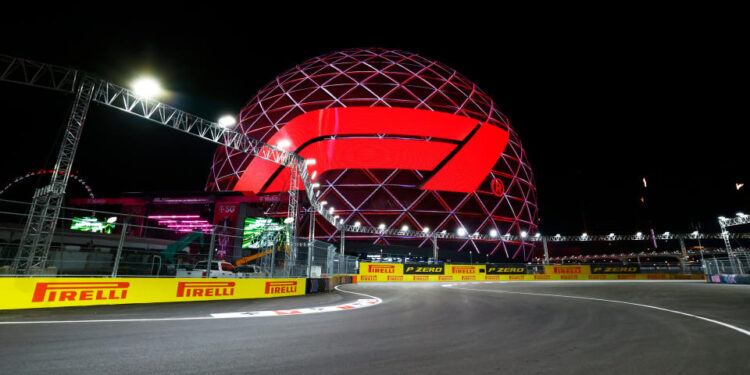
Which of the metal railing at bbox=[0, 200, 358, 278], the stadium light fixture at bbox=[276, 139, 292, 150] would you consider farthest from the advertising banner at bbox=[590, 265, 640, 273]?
the stadium light fixture at bbox=[276, 139, 292, 150]

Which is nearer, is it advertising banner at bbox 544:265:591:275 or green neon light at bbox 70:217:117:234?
green neon light at bbox 70:217:117:234

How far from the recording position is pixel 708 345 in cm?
337

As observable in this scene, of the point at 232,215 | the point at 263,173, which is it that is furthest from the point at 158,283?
the point at 263,173

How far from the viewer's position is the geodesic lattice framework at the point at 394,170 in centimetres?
2911

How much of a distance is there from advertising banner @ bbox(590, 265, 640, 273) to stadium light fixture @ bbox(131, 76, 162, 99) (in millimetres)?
36593

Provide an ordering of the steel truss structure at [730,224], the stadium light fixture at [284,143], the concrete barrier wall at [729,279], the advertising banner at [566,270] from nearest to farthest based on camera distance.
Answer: the concrete barrier wall at [729,279] → the steel truss structure at [730,224] → the advertising banner at [566,270] → the stadium light fixture at [284,143]

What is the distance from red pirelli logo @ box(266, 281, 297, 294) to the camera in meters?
9.52

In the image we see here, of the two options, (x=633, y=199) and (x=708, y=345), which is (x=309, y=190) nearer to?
(x=708, y=345)

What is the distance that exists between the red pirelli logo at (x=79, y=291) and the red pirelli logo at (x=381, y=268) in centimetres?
1910

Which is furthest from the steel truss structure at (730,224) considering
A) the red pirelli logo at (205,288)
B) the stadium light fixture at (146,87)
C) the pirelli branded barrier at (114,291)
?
the stadium light fixture at (146,87)

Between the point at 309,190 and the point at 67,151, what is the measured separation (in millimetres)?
10493

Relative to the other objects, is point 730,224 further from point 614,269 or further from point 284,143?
point 284,143

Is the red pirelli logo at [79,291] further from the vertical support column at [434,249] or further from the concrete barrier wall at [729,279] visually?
the concrete barrier wall at [729,279]

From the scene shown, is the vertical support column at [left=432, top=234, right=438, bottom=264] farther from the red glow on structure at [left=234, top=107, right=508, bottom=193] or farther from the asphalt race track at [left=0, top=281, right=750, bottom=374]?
the asphalt race track at [left=0, top=281, right=750, bottom=374]
